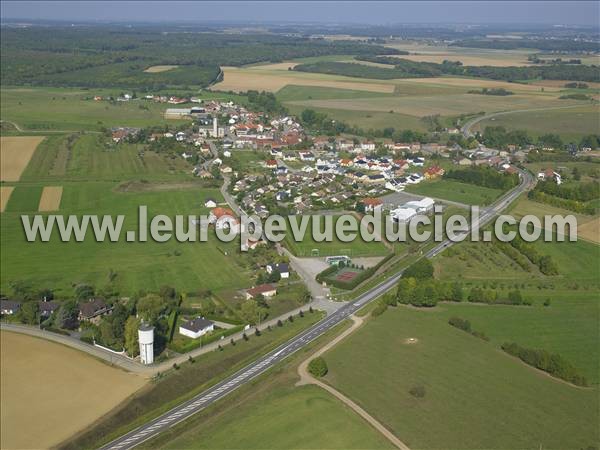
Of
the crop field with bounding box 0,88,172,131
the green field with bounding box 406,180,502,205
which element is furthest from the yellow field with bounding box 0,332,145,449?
the crop field with bounding box 0,88,172,131

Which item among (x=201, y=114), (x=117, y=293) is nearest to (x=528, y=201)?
(x=117, y=293)

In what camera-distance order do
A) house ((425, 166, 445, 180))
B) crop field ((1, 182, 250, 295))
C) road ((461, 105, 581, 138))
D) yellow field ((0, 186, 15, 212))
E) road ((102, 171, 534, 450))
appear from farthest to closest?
road ((461, 105, 581, 138)) < house ((425, 166, 445, 180)) < yellow field ((0, 186, 15, 212)) < crop field ((1, 182, 250, 295)) < road ((102, 171, 534, 450))

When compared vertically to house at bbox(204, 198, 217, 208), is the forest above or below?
above

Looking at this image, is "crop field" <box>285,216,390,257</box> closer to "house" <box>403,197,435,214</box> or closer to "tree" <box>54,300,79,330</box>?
"house" <box>403,197,435,214</box>

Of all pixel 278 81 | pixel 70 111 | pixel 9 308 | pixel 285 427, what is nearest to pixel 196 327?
pixel 285 427

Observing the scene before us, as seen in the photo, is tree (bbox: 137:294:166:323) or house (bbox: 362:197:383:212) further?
house (bbox: 362:197:383:212)

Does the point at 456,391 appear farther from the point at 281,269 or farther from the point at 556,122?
the point at 556,122
